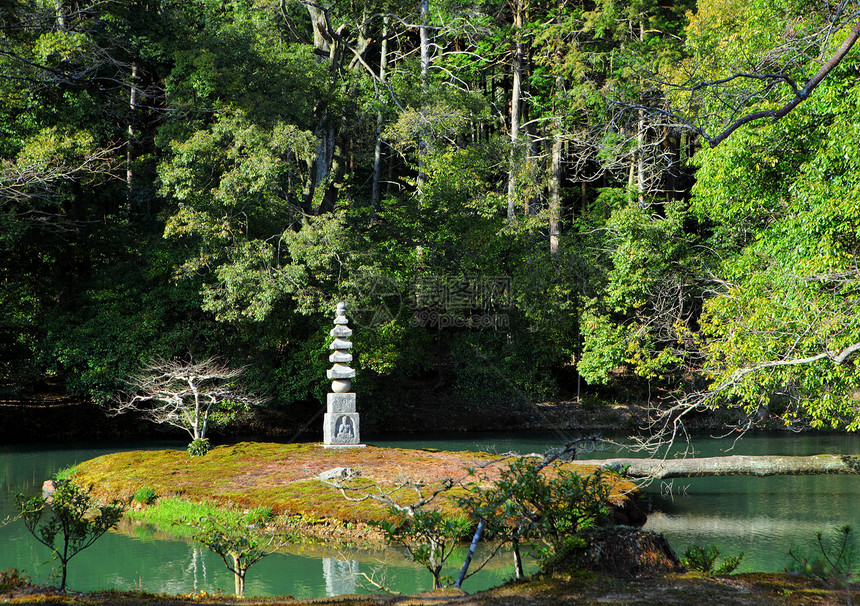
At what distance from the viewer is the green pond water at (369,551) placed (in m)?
7.36

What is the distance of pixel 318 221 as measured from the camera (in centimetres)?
1719

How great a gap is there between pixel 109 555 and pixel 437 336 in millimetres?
15498

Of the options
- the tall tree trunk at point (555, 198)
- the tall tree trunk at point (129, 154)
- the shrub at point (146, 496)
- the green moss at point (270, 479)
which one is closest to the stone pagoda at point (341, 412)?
the green moss at point (270, 479)

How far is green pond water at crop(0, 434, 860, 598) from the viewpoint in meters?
7.36

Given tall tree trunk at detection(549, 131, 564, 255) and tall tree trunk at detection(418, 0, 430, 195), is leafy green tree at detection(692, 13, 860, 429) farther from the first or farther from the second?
tall tree trunk at detection(418, 0, 430, 195)

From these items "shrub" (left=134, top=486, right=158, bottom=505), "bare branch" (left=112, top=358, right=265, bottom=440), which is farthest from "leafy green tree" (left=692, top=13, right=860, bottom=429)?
"bare branch" (left=112, top=358, right=265, bottom=440)

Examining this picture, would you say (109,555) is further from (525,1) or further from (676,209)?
(525,1)

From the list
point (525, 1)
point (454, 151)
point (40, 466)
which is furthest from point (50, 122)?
point (525, 1)

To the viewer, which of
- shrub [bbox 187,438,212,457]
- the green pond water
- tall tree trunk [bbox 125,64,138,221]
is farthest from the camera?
tall tree trunk [bbox 125,64,138,221]

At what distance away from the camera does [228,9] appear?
22969mm

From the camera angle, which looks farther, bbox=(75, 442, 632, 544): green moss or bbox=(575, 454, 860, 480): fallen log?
bbox=(575, 454, 860, 480): fallen log

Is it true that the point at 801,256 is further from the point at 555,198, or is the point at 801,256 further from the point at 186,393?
the point at 555,198

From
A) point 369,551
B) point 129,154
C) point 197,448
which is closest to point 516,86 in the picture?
point 129,154

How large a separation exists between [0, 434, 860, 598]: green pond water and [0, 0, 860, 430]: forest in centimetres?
189
